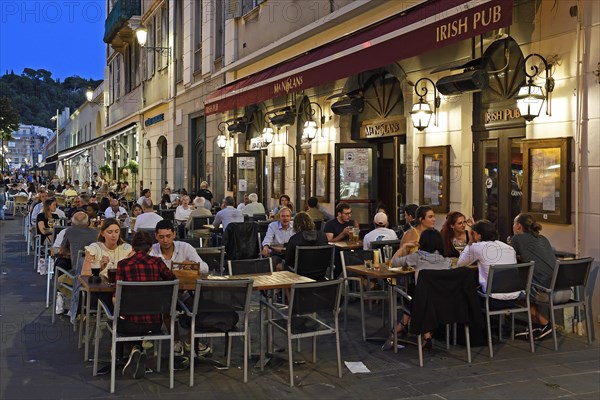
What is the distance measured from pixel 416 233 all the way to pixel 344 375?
215 cm

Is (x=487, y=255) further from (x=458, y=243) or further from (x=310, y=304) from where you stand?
(x=310, y=304)

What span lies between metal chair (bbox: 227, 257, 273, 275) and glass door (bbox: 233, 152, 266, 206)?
12108mm

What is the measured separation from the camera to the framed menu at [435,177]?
36.1 feet

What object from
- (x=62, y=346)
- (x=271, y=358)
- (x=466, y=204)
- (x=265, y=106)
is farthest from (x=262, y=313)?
(x=265, y=106)

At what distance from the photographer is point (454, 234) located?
881 cm

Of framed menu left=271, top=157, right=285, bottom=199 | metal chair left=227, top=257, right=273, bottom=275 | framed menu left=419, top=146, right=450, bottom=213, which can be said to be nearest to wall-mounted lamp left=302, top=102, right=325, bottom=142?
framed menu left=271, top=157, right=285, bottom=199

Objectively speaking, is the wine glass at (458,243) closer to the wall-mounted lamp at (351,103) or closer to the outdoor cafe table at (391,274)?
the outdoor cafe table at (391,274)

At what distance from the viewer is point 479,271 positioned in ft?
24.6

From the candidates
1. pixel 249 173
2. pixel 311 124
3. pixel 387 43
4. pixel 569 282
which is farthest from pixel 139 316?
pixel 249 173

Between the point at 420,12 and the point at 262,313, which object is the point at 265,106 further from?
the point at 262,313

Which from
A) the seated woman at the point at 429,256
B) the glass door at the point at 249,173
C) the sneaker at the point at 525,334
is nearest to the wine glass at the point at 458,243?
the sneaker at the point at 525,334

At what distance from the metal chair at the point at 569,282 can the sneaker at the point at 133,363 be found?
4200 millimetres

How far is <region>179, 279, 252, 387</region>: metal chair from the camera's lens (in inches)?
237

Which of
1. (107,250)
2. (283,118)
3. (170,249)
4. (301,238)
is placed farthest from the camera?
(283,118)
